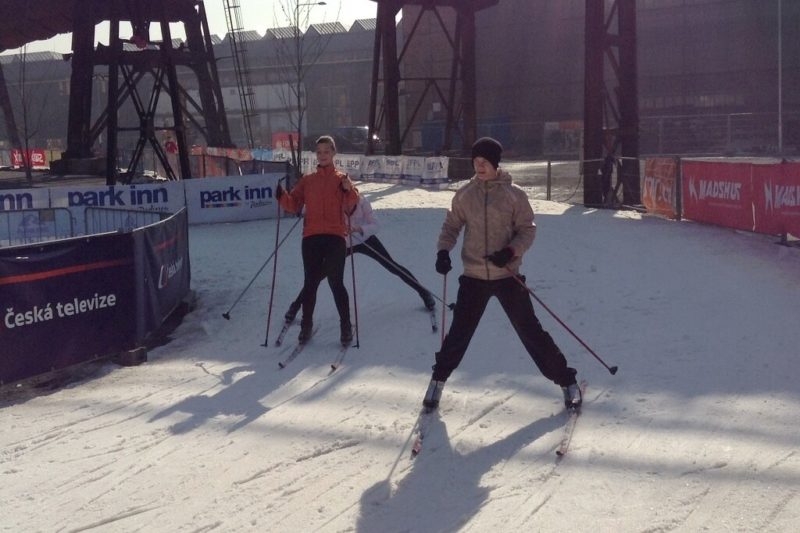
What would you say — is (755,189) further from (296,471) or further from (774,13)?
(774,13)

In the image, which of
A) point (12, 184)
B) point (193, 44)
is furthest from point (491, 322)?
point (193, 44)

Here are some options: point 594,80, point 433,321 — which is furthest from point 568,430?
point 594,80

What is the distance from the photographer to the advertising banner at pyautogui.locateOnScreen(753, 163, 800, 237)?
13.2 m

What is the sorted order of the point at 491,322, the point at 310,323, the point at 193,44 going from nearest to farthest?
the point at 310,323 < the point at 491,322 < the point at 193,44

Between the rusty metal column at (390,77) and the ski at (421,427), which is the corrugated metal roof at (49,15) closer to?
the rusty metal column at (390,77)

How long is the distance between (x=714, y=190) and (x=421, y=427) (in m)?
11.3

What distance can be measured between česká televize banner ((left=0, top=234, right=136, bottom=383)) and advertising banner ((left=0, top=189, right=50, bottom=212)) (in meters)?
9.00

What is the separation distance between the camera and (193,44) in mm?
35125

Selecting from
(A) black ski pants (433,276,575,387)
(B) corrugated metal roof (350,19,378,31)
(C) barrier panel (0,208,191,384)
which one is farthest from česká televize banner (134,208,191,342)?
(B) corrugated metal roof (350,19,378,31)

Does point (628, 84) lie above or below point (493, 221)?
above

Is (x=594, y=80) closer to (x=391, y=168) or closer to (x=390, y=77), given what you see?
(x=391, y=168)

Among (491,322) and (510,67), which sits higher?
(510,67)

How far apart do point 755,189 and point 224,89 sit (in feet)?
215

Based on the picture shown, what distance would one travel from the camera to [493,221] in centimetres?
602
